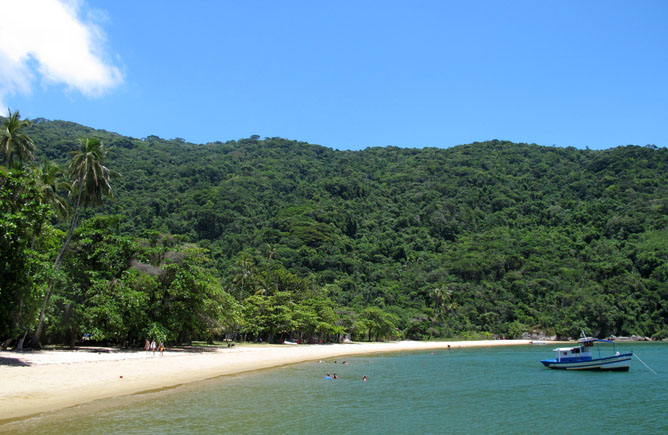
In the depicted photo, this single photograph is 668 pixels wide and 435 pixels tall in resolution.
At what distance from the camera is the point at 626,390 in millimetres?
28906

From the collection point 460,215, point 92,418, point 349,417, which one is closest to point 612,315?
point 460,215

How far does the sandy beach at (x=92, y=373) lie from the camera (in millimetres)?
17609

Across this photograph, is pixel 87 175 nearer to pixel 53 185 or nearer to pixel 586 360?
pixel 53 185

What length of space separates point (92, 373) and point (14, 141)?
16316 mm

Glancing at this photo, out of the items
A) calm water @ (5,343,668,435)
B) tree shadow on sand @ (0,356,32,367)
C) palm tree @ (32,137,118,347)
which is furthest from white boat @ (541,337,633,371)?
palm tree @ (32,137,118,347)

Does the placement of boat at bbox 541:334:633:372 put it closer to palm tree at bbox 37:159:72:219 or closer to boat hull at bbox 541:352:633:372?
boat hull at bbox 541:352:633:372

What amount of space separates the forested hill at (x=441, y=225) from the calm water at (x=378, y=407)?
140 ft

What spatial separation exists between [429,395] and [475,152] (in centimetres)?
17897

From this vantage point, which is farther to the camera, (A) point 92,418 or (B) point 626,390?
(B) point 626,390

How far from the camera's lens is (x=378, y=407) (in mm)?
21469

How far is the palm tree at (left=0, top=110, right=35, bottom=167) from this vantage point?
29.6m

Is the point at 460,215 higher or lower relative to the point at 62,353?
higher

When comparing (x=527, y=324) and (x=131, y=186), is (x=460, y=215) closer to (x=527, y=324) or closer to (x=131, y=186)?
(x=527, y=324)

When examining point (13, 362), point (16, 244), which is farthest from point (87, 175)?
point (13, 362)
